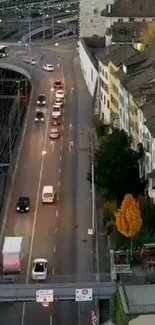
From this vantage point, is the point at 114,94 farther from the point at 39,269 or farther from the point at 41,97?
the point at 39,269

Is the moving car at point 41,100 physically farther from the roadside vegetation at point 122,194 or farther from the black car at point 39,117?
the roadside vegetation at point 122,194

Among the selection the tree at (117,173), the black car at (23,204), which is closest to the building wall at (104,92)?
the tree at (117,173)

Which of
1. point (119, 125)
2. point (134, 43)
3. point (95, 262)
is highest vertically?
point (134, 43)

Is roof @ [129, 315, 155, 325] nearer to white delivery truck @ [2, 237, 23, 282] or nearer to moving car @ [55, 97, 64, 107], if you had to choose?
white delivery truck @ [2, 237, 23, 282]

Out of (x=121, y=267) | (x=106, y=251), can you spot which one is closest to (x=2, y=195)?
(x=106, y=251)

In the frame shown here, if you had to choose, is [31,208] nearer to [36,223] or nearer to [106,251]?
[36,223]

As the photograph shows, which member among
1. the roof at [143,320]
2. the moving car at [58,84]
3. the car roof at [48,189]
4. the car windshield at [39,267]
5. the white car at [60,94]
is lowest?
the roof at [143,320]

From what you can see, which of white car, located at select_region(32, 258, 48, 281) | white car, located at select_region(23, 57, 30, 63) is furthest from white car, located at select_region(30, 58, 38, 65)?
white car, located at select_region(32, 258, 48, 281)
